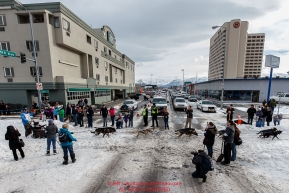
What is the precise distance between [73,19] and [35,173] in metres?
20.8

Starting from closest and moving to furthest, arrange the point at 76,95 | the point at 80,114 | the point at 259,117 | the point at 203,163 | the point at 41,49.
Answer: the point at 203,163 → the point at 259,117 → the point at 80,114 → the point at 41,49 → the point at 76,95

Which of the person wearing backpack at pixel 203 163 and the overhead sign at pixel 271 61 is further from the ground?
the overhead sign at pixel 271 61

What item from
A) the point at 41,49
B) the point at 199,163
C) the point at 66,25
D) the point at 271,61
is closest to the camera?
the point at 199,163

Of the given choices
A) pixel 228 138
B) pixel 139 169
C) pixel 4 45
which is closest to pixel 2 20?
pixel 4 45

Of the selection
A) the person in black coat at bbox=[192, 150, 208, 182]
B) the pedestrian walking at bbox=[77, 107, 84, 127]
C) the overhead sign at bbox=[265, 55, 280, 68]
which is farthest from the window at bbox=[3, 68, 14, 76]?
the overhead sign at bbox=[265, 55, 280, 68]

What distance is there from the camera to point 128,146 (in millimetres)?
6844

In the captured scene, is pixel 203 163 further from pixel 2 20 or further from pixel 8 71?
pixel 2 20

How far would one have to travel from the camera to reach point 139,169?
16.0 ft

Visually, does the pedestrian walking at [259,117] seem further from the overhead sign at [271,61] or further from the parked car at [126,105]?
the parked car at [126,105]

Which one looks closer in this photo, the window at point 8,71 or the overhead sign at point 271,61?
the window at point 8,71

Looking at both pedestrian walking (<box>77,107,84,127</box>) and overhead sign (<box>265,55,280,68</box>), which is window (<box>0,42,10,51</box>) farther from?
overhead sign (<box>265,55,280,68</box>)

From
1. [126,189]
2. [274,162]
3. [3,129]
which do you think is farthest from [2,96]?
[274,162]

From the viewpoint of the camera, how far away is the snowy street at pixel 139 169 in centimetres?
395

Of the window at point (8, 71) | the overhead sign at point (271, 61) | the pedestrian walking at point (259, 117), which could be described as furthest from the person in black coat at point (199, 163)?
the window at point (8, 71)
